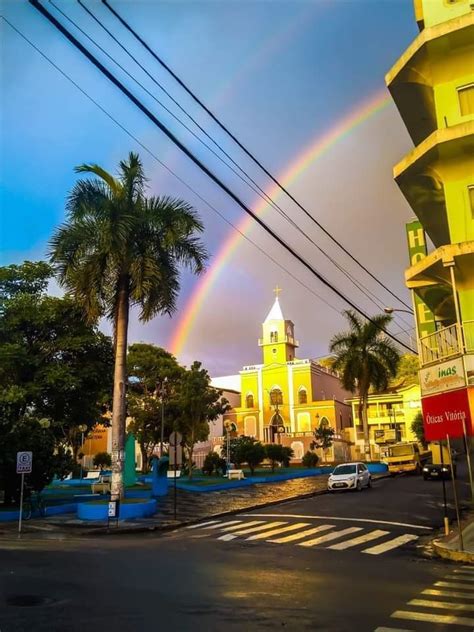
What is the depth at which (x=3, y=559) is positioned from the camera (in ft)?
37.8

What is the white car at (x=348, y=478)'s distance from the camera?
98.9 feet

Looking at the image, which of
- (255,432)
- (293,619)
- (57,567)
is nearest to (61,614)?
(293,619)

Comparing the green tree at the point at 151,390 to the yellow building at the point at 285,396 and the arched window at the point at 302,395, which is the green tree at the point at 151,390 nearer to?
the yellow building at the point at 285,396

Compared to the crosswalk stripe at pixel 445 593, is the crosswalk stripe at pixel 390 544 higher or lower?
lower

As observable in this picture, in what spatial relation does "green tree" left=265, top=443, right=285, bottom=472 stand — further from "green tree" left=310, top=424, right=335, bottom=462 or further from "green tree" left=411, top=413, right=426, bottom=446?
"green tree" left=411, top=413, right=426, bottom=446

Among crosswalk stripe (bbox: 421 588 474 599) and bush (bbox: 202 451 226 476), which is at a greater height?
bush (bbox: 202 451 226 476)

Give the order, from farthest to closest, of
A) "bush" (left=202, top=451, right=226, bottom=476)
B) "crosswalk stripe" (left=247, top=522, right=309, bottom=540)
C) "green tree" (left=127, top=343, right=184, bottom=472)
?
1. "green tree" (left=127, top=343, right=184, bottom=472)
2. "bush" (left=202, top=451, right=226, bottom=476)
3. "crosswalk stripe" (left=247, top=522, right=309, bottom=540)

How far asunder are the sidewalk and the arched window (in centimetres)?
6794

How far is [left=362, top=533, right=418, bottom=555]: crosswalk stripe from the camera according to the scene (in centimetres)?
1346

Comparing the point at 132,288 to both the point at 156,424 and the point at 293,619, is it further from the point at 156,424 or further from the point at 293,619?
the point at 156,424

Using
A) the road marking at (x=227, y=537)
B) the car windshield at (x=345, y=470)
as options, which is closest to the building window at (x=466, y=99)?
the road marking at (x=227, y=537)

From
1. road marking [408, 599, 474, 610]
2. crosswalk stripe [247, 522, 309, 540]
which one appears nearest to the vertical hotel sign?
crosswalk stripe [247, 522, 309, 540]

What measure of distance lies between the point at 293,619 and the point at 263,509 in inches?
681

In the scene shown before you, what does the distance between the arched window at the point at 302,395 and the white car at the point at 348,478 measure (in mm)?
51631
